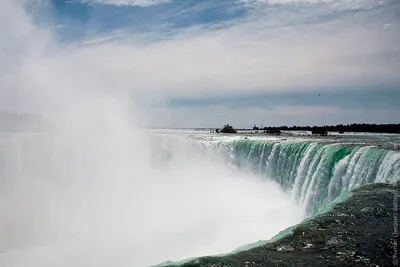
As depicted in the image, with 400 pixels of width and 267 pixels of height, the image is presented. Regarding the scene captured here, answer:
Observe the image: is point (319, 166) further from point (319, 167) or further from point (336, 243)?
point (336, 243)

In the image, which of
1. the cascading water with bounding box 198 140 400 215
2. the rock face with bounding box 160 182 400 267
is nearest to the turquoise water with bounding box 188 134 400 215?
the cascading water with bounding box 198 140 400 215

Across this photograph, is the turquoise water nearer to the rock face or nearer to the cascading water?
the cascading water

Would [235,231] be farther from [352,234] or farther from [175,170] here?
[175,170]

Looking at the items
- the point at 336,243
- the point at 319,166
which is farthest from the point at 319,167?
the point at 336,243

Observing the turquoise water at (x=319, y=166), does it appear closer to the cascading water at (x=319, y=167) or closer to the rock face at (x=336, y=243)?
the cascading water at (x=319, y=167)

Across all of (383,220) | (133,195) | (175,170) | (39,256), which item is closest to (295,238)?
(383,220)
